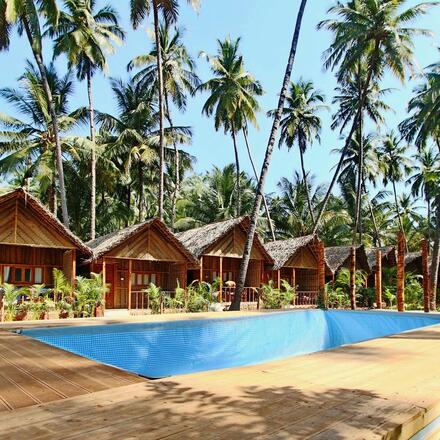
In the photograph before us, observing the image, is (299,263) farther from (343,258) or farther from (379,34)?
(379,34)

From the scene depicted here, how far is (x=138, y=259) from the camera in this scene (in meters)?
15.8

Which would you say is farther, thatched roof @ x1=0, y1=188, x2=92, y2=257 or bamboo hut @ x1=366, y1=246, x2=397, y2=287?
bamboo hut @ x1=366, y1=246, x2=397, y2=287

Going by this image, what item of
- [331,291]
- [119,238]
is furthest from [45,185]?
[331,291]

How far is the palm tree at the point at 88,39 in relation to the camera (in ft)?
65.2

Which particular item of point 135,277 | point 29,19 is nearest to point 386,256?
point 135,277

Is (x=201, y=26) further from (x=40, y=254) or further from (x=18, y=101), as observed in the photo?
(x=18, y=101)

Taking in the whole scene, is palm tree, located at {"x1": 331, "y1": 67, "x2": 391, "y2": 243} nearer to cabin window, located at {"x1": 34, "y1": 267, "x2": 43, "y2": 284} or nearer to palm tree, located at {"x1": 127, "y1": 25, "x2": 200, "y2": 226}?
palm tree, located at {"x1": 127, "y1": 25, "x2": 200, "y2": 226}

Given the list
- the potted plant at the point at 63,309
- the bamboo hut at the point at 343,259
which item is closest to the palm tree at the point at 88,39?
the potted plant at the point at 63,309

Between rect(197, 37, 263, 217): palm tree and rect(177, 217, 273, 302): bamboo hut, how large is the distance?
330 inches

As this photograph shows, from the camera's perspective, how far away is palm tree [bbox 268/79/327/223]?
29.3 metres

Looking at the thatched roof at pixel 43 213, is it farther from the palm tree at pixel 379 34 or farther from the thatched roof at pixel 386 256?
the thatched roof at pixel 386 256

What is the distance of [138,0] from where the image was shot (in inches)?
702

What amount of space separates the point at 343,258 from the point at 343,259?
92mm

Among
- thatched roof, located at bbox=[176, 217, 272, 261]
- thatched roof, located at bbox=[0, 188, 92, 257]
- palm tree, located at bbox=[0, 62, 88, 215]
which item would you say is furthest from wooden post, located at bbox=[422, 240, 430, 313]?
palm tree, located at bbox=[0, 62, 88, 215]
